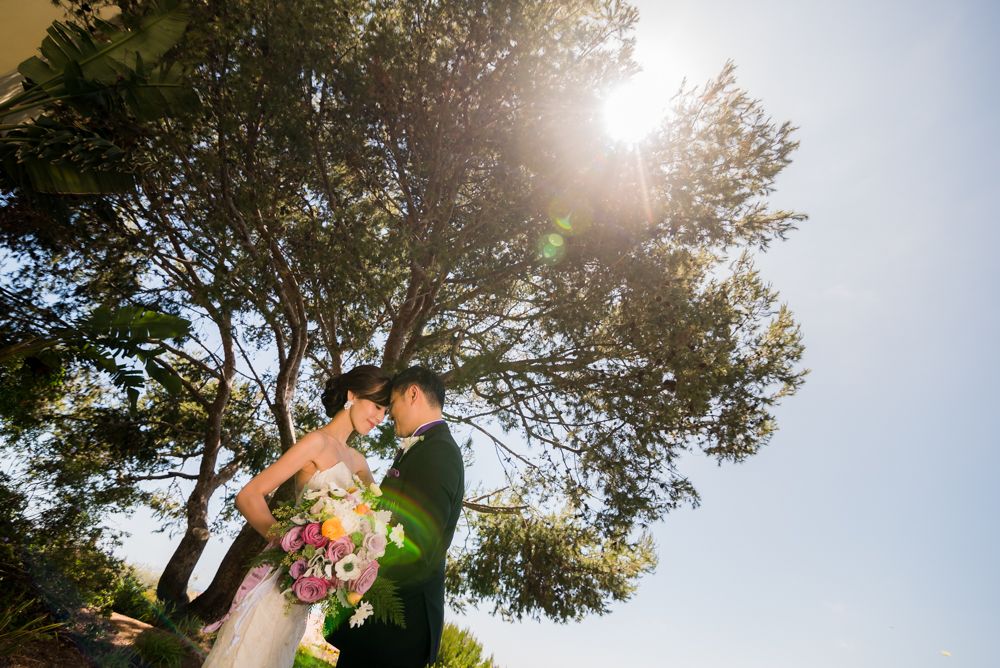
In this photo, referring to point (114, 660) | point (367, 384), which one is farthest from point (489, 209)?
point (114, 660)

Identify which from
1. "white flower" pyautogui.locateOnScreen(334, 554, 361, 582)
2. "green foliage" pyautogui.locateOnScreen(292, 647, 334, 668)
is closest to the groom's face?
"white flower" pyautogui.locateOnScreen(334, 554, 361, 582)

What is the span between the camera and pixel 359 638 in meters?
3.17

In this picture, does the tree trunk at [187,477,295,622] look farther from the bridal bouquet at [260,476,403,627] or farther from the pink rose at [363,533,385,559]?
the pink rose at [363,533,385,559]

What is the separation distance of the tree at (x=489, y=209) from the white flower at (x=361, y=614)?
4244 mm

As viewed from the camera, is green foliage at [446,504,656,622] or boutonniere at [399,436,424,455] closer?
boutonniere at [399,436,424,455]

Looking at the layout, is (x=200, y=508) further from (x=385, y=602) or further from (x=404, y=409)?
(x=385, y=602)

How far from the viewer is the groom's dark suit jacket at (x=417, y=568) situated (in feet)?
10.3

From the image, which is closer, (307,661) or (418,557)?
(418,557)

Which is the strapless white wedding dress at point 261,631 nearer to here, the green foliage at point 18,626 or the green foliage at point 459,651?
the green foliage at point 18,626

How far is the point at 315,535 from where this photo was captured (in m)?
3.20

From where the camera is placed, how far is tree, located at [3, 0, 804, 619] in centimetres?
730

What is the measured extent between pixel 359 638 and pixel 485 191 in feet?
20.5

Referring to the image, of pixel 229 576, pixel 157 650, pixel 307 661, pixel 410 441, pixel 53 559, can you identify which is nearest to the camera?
pixel 410 441

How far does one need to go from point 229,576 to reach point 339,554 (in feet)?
24.5
